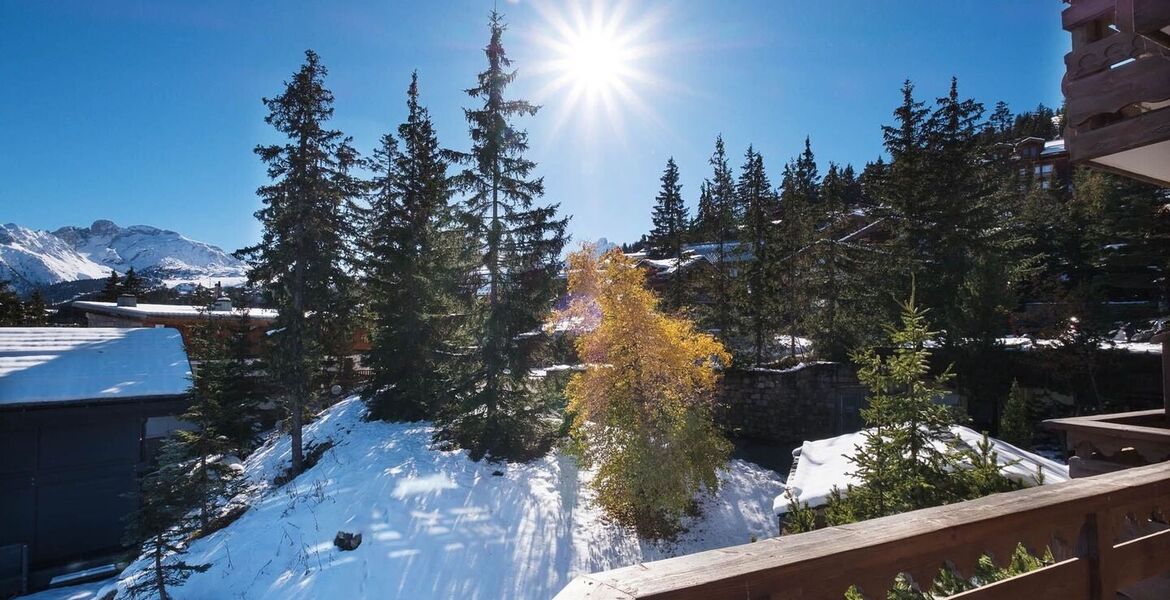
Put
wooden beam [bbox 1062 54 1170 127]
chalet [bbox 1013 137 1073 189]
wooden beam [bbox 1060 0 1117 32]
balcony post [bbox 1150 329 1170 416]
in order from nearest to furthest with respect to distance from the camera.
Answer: wooden beam [bbox 1062 54 1170 127]
wooden beam [bbox 1060 0 1117 32]
balcony post [bbox 1150 329 1170 416]
chalet [bbox 1013 137 1073 189]

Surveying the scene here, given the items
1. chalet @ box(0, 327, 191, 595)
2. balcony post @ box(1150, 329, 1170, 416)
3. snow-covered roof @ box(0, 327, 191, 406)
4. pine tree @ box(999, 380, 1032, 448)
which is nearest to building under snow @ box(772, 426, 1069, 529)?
balcony post @ box(1150, 329, 1170, 416)

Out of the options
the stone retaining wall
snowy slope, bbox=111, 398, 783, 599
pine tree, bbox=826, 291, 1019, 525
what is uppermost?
pine tree, bbox=826, 291, 1019, 525

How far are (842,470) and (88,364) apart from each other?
56.3ft

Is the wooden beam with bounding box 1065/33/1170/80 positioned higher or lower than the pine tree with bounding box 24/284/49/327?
higher

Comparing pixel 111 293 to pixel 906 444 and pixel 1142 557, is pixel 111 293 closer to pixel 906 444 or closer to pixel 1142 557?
pixel 906 444

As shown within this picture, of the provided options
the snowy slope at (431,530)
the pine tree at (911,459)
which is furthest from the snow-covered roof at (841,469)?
the snowy slope at (431,530)

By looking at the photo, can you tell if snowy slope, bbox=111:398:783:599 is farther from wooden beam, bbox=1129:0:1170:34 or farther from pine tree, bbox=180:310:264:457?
wooden beam, bbox=1129:0:1170:34

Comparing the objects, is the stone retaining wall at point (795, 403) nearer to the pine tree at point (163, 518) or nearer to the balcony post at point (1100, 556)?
the pine tree at point (163, 518)

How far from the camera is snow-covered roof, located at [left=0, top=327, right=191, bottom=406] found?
467 inches

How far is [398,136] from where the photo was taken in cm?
2041

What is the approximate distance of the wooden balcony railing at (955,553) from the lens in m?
1.22

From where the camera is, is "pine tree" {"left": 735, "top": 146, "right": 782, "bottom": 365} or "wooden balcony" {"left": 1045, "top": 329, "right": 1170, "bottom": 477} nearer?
"wooden balcony" {"left": 1045, "top": 329, "right": 1170, "bottom": 477}

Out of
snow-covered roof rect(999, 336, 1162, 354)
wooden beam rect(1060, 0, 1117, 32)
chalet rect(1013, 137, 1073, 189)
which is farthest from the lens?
chalet rect(1013, 137, 1073, 189)

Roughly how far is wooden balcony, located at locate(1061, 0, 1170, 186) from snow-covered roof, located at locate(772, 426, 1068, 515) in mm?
4362
